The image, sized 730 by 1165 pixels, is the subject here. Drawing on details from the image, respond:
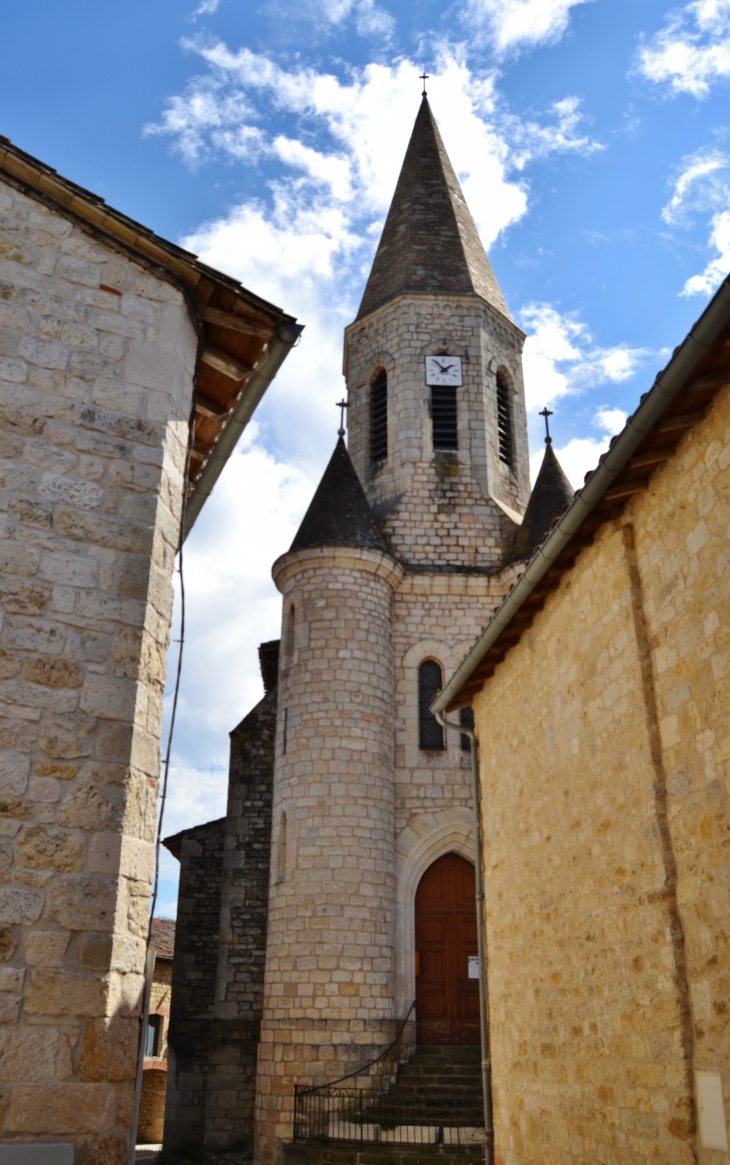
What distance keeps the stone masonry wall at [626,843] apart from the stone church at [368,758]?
4977mm

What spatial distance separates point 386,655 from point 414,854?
295 centimetres

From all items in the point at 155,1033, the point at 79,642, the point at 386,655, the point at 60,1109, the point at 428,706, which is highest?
→ the point at 386,655

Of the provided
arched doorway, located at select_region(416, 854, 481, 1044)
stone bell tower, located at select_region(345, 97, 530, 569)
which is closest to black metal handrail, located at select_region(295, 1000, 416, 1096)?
arched doorway, located at select_region(416, 854, 481, 1044)

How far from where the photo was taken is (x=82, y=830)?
14.3ft

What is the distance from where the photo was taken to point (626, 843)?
597 cm

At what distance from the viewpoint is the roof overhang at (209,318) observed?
17.9 feet

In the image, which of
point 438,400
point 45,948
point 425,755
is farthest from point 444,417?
point 45,948

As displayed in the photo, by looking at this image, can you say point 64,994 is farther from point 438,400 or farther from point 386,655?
point 438,400

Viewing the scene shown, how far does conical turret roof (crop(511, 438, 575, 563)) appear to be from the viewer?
16.0m

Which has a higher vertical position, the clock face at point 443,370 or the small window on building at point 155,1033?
the clock face at point 443,370

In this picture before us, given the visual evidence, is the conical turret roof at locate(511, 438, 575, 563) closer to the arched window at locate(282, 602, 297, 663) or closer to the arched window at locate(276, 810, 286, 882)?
the arched window at locate(282, 602, 297, 663)

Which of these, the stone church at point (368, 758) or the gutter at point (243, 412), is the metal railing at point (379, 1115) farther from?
the gutter at point (243, 412)

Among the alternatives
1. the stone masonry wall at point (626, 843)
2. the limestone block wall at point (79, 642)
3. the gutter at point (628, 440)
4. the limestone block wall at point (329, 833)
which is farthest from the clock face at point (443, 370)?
the limestone block wall at point (79, 642)

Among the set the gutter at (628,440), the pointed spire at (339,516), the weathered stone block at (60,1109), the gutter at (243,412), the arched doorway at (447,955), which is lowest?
the weathered stone block at (60,1109)
